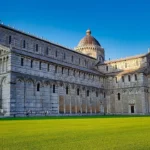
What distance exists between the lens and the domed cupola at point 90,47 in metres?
67.1

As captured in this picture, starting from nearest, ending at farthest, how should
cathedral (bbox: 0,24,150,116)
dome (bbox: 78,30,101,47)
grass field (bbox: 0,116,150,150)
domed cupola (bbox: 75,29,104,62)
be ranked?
grass field (bbox: 0,116,150,150), cathedral (bbox: 0,24,150,116), domed cupola (bbox: 75,29,104,62), dome (bbox: 78,30,101,47)

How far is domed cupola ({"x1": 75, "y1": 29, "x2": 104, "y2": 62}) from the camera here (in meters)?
67.1

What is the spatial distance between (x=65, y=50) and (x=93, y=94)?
12.0 m

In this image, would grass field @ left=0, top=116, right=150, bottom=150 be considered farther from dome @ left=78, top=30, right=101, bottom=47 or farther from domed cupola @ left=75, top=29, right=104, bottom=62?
dome @ left=78, top=30, right=101, bottom=47

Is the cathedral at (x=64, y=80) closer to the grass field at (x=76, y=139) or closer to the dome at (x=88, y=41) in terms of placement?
the dome at (x=88, y=41)

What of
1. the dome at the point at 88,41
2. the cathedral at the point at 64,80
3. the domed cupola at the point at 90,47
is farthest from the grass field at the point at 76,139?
the dome at the point at 88,41

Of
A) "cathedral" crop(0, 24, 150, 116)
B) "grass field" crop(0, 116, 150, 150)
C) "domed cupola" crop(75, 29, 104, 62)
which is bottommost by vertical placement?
"grass field" crop(0, 116, 150, 150)

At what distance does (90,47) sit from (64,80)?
25785 mm

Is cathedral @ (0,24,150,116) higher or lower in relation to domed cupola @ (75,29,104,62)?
lower

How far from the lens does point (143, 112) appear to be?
166ft

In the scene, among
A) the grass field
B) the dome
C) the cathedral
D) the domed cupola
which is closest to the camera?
the grass field

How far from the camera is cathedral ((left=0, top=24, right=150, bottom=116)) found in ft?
114

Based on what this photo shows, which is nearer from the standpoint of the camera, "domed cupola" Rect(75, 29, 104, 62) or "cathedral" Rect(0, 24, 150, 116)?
"cathedral" Rect(0, 24, 150, 116)

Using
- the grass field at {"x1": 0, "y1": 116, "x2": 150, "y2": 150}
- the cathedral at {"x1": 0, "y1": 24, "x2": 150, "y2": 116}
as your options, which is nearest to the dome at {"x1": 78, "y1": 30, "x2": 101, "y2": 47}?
the cathedral at {"x1": 0, "y1": 24, "x2": 150, "y2": 116}
